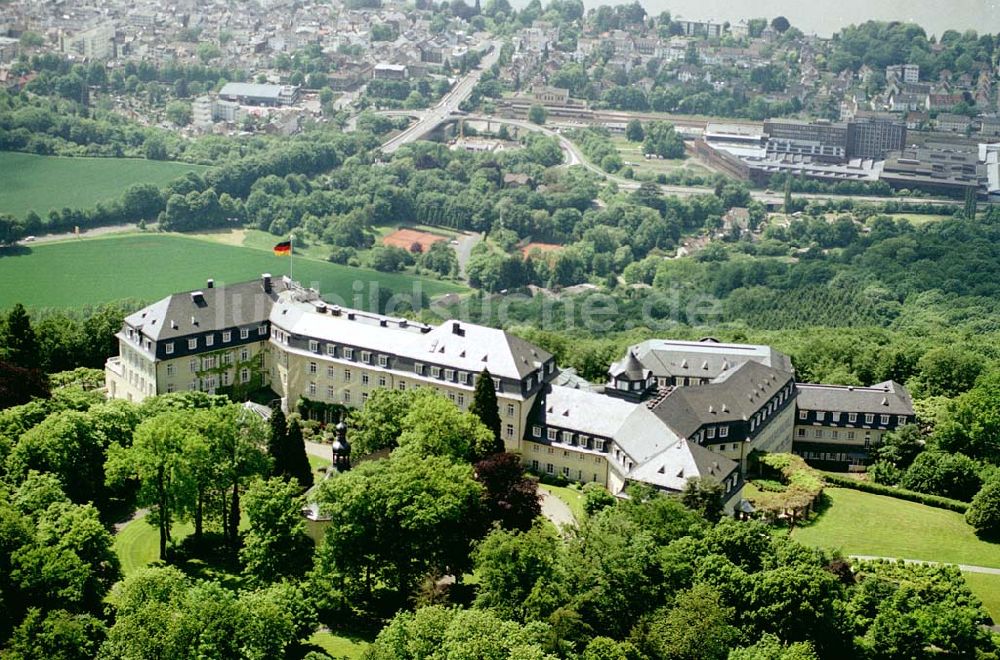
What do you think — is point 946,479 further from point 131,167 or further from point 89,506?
point 131,167

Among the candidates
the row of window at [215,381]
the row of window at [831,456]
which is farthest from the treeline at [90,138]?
the row of window at [831,456]

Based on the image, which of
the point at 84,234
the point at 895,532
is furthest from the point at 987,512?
the point at 84,234

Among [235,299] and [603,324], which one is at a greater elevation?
[235,299]

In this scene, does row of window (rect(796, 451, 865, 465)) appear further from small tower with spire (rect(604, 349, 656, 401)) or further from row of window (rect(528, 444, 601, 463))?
row of window (rect(528, 444, 601, 463))

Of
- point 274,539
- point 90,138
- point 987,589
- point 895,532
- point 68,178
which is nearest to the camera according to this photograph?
point 274,539

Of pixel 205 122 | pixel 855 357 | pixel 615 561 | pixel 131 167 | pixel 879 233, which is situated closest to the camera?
pixel 615 561

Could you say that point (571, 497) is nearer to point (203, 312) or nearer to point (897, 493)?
point (897, 493)

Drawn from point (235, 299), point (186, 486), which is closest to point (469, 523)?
point (186, 486)
